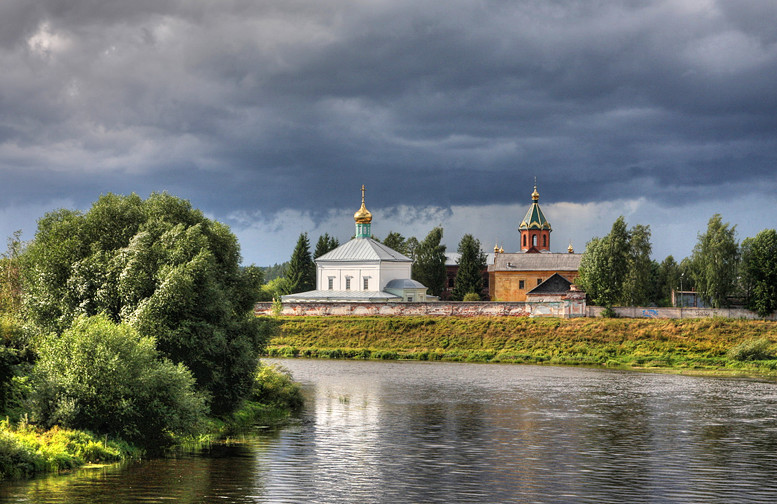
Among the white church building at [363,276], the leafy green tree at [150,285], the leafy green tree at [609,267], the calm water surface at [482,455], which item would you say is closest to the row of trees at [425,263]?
the white church building at [363,276]

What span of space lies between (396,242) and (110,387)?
296 feet

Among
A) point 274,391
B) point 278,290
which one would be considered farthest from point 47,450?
point 278,290

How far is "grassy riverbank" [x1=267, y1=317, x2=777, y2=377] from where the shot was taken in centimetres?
5897

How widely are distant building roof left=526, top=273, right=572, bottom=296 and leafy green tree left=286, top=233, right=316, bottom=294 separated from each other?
100 feet

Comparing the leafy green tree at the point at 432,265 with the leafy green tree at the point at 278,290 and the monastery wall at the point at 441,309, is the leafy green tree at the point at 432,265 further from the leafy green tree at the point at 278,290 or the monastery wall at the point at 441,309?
the monastery wall at the point at 441,309

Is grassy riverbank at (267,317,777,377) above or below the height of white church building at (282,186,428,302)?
below

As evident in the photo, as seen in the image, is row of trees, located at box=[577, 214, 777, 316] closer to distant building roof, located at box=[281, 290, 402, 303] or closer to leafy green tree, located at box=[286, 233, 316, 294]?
distant building roof, located at box=[281, 290, 402, 303]

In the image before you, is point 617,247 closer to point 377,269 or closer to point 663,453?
point 377,269

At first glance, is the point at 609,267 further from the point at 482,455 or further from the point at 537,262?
the point at 482,455

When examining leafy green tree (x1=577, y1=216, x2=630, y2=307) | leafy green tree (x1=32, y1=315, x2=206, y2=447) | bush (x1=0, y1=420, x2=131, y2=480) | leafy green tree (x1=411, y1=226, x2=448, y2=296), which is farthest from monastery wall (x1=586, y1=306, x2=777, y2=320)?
bush (x1=0, y1=420, x2=131, y2=480)

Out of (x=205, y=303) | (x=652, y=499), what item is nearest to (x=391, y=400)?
(x=205, y=303)

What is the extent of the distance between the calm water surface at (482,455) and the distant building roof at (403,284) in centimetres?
4448

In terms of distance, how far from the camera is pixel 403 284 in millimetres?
88062

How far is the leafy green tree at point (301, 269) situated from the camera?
103619 millimetres
